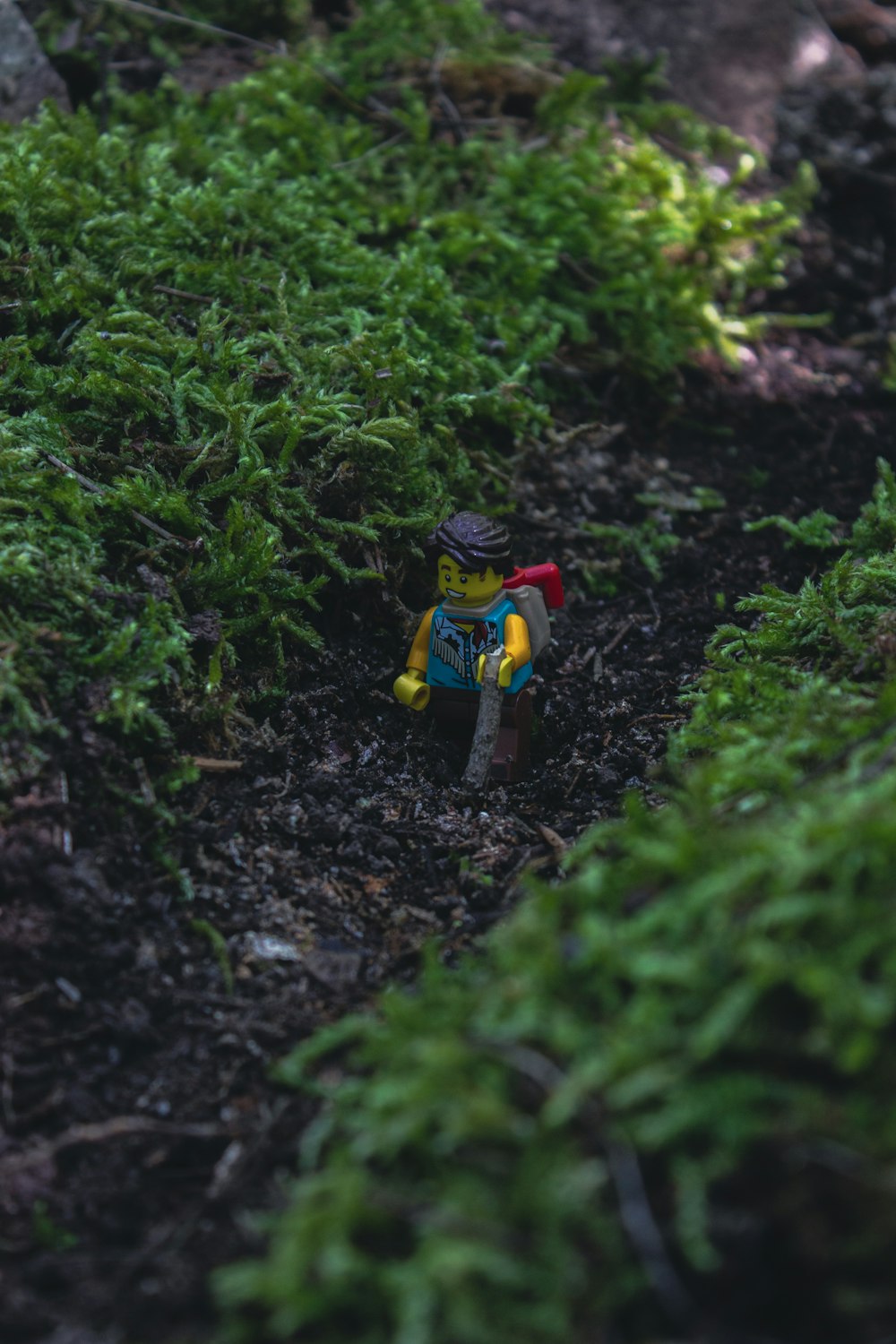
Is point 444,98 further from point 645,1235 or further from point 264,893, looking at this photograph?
point 645,1235

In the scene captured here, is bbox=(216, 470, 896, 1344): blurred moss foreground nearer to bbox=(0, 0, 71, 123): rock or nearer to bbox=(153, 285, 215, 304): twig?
bbox=(153, 285, 215, 304): twig

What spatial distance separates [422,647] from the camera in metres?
3.08

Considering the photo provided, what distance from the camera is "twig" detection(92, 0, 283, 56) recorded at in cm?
452

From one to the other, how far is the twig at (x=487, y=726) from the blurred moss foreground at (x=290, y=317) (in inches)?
21.7

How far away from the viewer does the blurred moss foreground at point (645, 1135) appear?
5.03 ft

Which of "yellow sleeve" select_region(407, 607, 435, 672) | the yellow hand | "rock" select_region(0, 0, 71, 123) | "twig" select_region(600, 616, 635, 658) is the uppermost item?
"rock" select_region(0, 0, 71, 123)

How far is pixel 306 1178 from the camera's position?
1.86 m

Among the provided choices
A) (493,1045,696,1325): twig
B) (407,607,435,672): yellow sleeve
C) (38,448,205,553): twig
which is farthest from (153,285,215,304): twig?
(493,1045,696,1325): twig

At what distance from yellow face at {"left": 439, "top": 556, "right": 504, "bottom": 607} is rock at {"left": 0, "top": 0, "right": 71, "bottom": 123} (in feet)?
9.41

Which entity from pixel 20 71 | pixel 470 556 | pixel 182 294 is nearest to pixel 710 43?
pixel 20 71

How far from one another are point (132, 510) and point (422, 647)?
92cm

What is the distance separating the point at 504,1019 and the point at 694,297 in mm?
3787

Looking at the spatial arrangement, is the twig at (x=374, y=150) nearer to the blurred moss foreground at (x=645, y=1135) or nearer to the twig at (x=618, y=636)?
the twig at (x=618, y=636)

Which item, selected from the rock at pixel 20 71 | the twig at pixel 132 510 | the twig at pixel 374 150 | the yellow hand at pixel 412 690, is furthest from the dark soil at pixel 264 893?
the rock at pixel 20 71
